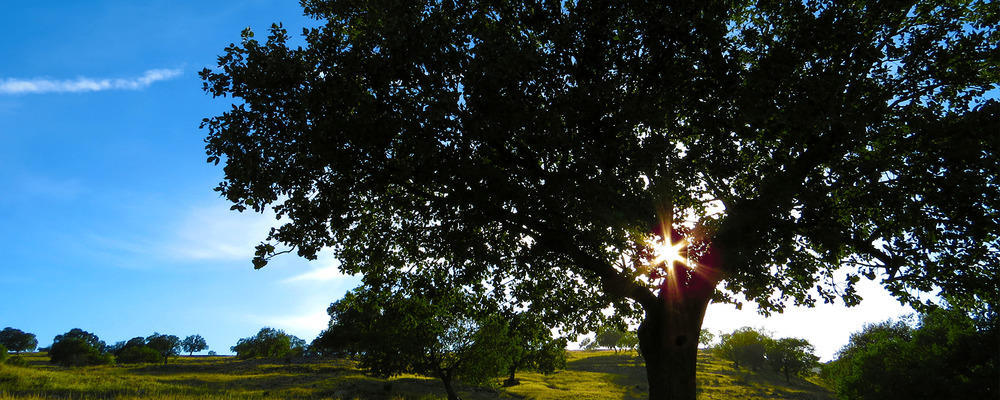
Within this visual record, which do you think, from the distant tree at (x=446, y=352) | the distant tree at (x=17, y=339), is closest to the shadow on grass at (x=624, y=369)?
the distant tree at (x=446, y=352)

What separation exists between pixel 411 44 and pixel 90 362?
133801 mm

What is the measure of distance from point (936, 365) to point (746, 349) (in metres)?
105

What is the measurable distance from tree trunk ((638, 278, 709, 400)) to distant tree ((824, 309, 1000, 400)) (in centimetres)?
1646

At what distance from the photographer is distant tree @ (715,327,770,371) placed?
115688 millimetres

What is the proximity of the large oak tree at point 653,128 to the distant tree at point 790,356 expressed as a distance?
4152 inches

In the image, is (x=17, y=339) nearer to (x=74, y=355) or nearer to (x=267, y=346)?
(x=74, y=355)

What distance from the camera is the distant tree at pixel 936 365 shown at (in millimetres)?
23656

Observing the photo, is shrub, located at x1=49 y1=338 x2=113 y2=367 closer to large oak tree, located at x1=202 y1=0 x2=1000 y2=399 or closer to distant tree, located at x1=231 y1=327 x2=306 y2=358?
distant tree, located at x1=231 y1=327 x2=306 y2=358

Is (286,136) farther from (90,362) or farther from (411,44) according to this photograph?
(90,362)

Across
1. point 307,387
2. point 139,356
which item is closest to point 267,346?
point 139,356

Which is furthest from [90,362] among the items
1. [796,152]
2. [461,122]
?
[796,152]

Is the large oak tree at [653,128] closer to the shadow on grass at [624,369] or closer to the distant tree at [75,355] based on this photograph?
the shadow on grass at [624,369]

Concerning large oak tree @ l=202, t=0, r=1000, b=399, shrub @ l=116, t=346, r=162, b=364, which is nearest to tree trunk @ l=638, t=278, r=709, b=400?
large oak tree @ l=202, t=0, r=1000, b=399

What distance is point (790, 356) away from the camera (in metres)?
102
